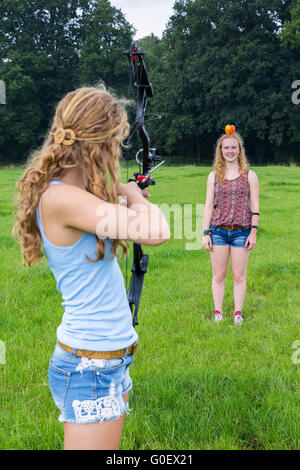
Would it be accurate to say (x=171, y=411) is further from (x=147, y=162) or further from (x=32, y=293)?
(x=32, y=293)

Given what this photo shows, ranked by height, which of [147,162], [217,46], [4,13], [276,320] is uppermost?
[4,13]

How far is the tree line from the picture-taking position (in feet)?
125

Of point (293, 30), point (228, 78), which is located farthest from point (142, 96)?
point (293, 30)

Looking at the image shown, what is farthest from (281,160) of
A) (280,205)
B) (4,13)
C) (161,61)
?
(4,13)

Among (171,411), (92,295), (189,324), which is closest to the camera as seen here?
(92,295)

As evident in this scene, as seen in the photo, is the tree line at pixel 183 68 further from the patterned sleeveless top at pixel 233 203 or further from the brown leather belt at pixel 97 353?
the brown leather belt at pixel 97 353

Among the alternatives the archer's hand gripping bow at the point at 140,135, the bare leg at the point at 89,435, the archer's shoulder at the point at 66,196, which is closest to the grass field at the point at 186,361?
the archer's hand gripping bow at the point at 140,135

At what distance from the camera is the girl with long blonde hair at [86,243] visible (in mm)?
1734

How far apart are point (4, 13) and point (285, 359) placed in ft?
172

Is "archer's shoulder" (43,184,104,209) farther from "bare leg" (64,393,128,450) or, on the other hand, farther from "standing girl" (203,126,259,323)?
"standing girl" (203,126,259,323)

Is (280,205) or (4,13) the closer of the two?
(280,205)

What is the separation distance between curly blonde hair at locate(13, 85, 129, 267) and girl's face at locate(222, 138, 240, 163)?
2.95 metres

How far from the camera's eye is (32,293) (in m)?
5.57

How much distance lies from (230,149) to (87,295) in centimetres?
322
